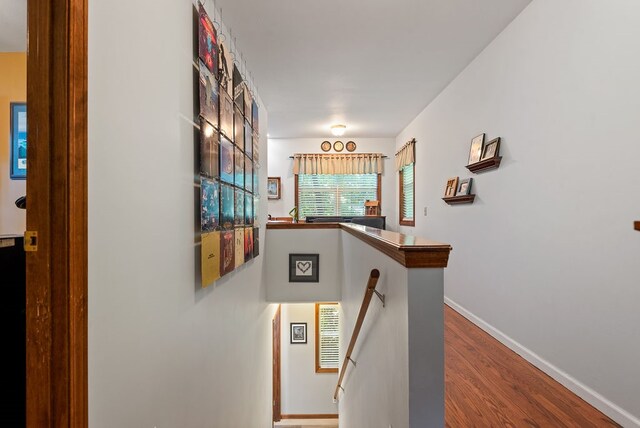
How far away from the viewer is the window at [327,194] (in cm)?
713

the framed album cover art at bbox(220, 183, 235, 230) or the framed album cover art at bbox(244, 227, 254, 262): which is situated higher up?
the framed album cover art at bbox(220, 183, 235, 230)

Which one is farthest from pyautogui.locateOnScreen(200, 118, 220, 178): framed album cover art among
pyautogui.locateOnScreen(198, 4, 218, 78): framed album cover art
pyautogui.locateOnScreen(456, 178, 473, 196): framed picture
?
pyautogui.locateOnScreen(456, 178, 473, 196): framed picture

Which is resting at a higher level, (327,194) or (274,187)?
(274,187)

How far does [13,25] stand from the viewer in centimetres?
187

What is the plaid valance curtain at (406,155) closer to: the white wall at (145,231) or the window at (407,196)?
the window at (407,196)

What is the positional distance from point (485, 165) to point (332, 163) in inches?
169

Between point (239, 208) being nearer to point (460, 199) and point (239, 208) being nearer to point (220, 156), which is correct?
point (220, 156)

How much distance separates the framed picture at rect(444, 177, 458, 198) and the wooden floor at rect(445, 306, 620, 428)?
1.81 m

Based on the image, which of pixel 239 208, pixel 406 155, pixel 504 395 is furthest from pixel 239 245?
pixel 406 155

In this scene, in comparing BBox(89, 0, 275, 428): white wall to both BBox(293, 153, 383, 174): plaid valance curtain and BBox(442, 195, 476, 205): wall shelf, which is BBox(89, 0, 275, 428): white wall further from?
BBox(293, 153, 383, 174): plaid valance curtain

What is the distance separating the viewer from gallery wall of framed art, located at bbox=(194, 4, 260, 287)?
190 centimetres

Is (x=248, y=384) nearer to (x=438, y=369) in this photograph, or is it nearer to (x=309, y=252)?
(x=309, y=252)

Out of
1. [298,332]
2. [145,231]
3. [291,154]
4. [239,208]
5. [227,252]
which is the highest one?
[291,154]

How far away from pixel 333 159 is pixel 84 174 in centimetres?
622
